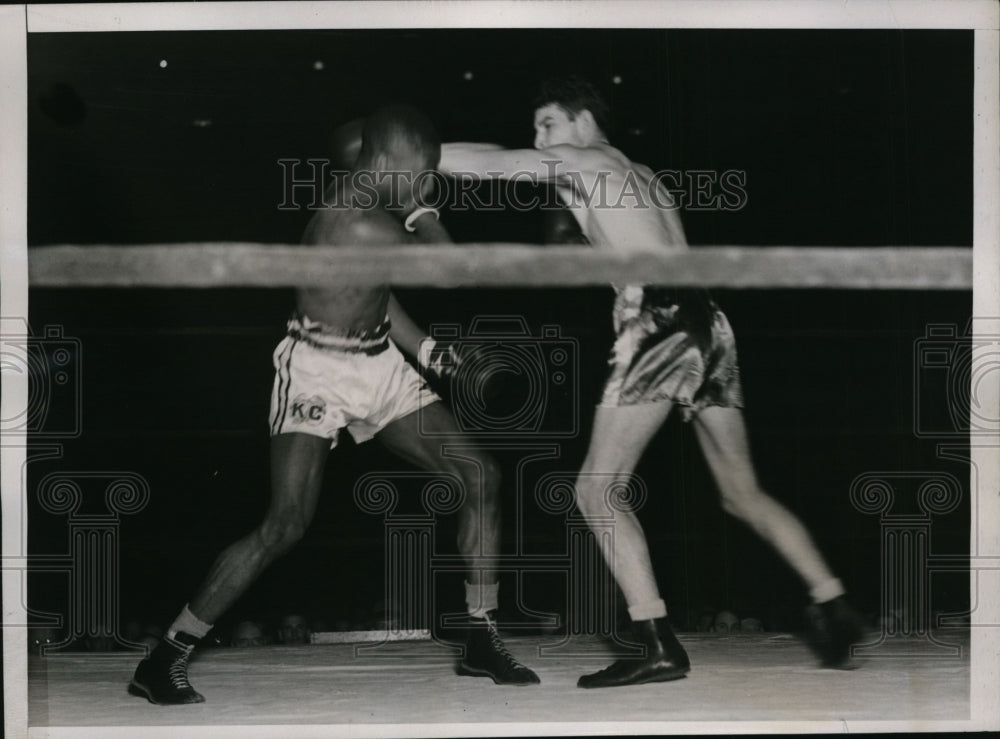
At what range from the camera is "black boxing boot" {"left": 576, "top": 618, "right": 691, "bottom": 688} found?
472 cm

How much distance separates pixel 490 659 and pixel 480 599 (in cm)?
22

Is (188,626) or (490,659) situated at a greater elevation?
(188,626)

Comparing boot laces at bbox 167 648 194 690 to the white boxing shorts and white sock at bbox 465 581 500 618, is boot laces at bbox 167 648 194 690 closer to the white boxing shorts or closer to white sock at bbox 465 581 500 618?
the white boxing shorts

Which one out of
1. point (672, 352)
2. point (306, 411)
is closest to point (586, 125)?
point (672, 352)

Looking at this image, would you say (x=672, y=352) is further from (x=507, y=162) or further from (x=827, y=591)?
(x=827, y=591)

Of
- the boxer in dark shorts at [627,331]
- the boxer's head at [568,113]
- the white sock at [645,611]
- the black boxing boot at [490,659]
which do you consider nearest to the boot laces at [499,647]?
the black boxing boot at [490,659]

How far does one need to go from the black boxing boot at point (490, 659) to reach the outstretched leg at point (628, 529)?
0.25 meters

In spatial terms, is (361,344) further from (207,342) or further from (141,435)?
(141,435)

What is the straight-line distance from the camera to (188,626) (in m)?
4.68

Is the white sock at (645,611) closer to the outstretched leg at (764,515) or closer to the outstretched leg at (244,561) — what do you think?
the outstretched leg at (764,515)

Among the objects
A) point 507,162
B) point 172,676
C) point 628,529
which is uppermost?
point 507,162

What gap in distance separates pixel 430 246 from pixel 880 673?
2261mm

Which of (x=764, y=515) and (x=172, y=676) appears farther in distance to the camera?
(x=764, y=515)

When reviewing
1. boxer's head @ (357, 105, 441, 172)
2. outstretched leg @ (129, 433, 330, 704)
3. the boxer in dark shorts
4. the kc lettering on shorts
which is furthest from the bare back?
outstretched leg @ (129, 433, 330, 704)
